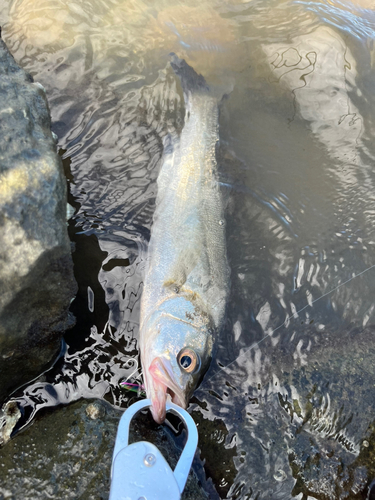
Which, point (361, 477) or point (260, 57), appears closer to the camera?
point (361, 477)

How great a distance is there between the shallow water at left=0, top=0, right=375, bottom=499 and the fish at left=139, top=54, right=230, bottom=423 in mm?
196

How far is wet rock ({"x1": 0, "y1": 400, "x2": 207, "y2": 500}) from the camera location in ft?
7.97

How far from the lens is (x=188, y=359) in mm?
3109

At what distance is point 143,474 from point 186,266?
189 centimetres

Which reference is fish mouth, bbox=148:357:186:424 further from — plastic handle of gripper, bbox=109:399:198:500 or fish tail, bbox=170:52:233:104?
fish tail, bbox=170:52:233:104

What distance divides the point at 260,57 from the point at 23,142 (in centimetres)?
443

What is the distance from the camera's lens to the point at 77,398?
2.96 m

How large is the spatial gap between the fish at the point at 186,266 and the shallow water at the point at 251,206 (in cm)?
20

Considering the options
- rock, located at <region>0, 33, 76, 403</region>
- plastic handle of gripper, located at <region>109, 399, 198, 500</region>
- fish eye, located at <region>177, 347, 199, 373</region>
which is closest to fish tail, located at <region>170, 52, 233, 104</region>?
rock, located at <region>0, 33, 76, 403</region>

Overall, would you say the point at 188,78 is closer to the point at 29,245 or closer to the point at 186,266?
the point at 186,266

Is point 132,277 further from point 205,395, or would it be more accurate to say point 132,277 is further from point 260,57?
point 260,57

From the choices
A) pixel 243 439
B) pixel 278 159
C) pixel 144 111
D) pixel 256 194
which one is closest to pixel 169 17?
pixel 144 111

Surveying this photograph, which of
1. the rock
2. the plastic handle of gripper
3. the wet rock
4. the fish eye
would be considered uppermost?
the rock

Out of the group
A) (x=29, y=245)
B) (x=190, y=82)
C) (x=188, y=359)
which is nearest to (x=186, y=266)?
(x=188, y=359)
